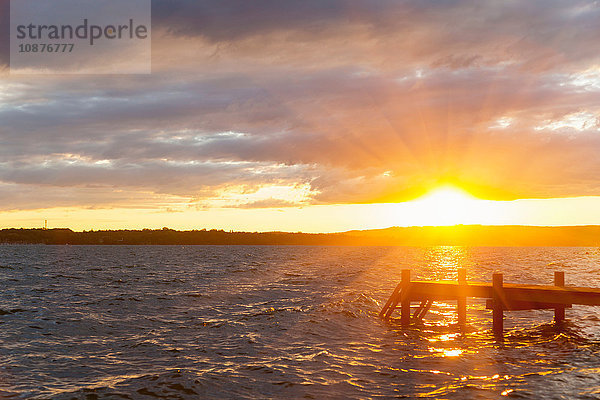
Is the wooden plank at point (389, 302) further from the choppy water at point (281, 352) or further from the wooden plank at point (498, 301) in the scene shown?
the wooden plank at point (498, 301)

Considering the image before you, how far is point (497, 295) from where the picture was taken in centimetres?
2297

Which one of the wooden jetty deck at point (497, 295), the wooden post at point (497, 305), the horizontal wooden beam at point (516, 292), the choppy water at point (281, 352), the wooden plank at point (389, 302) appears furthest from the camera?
the wooden plank at point (389, 302)

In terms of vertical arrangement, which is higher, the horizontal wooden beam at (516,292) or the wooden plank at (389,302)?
the horizontal wooden beam at (516,292)

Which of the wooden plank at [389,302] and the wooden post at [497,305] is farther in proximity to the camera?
the wooden plank at [389,302]

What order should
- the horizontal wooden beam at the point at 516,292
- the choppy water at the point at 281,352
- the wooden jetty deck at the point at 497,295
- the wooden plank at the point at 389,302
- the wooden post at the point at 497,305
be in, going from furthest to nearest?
the wooden plank at the point at 389,302, the wooden post at the point at 497,305, the wooden jetty deck at the point at 497,295, the horizontal wooden beam at the point at 516,292, the choppy water at the point at 281,352

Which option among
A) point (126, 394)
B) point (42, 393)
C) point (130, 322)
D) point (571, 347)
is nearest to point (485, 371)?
point (571, 347)

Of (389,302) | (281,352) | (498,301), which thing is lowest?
(281,352)

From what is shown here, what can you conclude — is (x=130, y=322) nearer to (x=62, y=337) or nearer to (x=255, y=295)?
(x=62, y=337)

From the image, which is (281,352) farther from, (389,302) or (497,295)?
(389,302)

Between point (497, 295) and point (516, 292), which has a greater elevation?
point (516, 292)

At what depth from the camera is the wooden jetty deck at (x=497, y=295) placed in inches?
827

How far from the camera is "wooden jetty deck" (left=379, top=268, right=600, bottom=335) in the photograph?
21.0 meters

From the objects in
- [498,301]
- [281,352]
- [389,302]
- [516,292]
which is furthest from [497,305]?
[281,352]

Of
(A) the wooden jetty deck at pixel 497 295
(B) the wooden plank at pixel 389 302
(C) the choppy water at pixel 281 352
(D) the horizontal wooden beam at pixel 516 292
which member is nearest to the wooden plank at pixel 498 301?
(A) the wooden jetty deck at pixel 497 295
